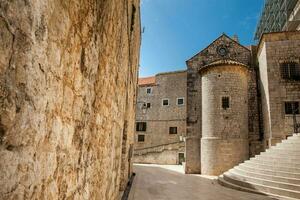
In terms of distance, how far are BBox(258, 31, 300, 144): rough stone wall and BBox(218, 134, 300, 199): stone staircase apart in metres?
2.36

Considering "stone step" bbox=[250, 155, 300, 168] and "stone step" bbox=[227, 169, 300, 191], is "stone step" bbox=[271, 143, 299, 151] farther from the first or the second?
Answer: "stone step" bbox=[227, 169, 300, 191]

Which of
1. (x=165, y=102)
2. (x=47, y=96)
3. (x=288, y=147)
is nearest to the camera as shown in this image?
(x=47, y=96)

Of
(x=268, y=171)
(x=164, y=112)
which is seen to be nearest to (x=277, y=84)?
(x=268, y=171)

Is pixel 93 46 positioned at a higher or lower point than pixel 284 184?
higher

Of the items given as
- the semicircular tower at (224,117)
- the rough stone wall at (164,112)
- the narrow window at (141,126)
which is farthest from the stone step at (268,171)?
the narrow window at (141,126)

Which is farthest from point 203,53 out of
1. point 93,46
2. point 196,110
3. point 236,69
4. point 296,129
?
point 93,46

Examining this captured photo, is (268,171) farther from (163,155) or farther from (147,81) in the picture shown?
(147,81)

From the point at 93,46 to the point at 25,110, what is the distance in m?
1.04

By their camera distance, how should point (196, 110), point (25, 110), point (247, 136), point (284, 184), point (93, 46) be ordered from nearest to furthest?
point (25, 110), point (93, 46), point (284, 184), point (247, 136), point (196, 110)

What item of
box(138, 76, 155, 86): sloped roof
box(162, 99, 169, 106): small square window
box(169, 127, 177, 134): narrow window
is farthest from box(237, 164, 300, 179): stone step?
box(138, 76, 155, 86): sloped roof

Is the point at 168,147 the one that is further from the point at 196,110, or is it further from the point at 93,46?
A: the point at 93,46

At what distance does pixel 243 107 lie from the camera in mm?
15359

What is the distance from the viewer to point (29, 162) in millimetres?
938

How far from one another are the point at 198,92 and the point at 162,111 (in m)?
10.2
